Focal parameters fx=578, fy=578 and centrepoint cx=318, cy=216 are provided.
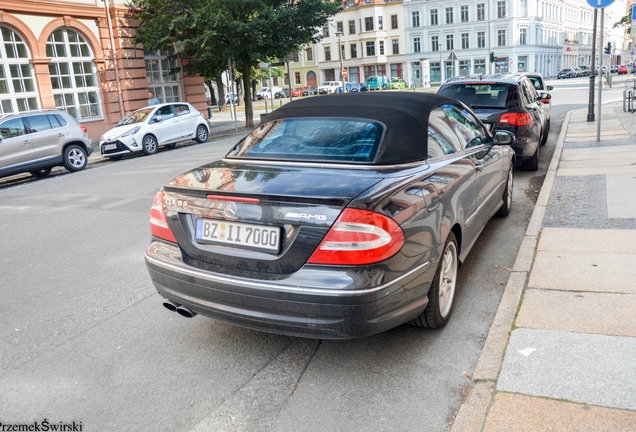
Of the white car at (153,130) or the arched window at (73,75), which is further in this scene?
the arched window at (73,75)

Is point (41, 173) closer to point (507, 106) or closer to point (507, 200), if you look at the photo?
point (507, 106)

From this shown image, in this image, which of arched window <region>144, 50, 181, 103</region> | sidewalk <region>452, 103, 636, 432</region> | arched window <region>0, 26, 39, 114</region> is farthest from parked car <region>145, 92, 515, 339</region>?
arched window <region>144, 50, 181, 103</region>

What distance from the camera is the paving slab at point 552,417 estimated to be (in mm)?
2762

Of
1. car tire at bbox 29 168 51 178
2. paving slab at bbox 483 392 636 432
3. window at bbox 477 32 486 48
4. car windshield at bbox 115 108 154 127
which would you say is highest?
window at bbox 477 32 486 48

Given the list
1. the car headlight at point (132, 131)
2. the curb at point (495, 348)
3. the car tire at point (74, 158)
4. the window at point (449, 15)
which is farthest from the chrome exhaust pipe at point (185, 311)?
the window at point (449, 15)

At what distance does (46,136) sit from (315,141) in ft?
41.3

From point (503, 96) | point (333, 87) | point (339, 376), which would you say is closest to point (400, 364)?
point (339, 376)

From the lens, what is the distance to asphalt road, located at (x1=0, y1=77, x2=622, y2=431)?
3.16 m

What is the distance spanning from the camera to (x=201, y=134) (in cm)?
2116

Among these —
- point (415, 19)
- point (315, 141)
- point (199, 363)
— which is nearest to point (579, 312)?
point (315, 141)

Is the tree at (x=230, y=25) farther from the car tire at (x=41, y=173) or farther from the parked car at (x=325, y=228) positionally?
the parked car at (x=325, y=228)

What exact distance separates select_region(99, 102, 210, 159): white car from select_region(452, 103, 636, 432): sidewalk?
13589 millimetres

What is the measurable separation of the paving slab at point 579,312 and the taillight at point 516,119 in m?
5.21

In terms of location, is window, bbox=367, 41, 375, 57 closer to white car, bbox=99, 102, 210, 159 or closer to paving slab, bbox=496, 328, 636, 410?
white car, bbox=99, 102, 210, 159
